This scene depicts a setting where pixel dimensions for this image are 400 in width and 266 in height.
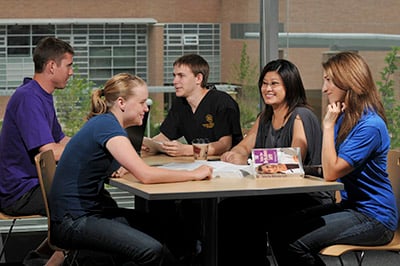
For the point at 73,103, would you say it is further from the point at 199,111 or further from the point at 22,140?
the point at 22,140

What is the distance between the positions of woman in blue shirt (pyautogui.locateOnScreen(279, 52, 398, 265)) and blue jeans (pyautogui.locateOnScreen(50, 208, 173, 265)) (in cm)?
66

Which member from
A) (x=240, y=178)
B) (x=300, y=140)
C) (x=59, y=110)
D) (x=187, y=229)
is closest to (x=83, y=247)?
(x=187, y=229)

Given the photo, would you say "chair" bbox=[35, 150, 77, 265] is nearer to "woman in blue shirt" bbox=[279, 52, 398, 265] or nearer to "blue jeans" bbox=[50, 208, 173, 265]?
"blue jeans" bbox=[50, 208, 173, 265]

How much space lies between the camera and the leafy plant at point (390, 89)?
583cm

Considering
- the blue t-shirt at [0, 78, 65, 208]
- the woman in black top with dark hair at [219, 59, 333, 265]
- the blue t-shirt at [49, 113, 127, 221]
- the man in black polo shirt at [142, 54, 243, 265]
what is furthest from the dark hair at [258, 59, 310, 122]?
the blue t-shirt at [0, 78, 65, 208]

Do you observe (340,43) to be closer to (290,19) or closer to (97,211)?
(290,19)

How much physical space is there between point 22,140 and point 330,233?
1775 mm

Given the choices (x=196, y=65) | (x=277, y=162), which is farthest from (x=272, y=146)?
(x=196, y=65)

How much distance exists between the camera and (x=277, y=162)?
3910mm

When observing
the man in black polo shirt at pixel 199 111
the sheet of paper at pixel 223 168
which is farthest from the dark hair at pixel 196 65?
the sheet of paper at pixel 223 168

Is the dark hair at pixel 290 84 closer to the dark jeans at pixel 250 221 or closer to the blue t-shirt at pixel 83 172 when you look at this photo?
the dark jeans at pixel 250 221

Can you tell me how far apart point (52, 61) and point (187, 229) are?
55.0 inches

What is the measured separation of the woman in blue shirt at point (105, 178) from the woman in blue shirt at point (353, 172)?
56 centimetres

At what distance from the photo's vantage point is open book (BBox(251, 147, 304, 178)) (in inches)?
153
